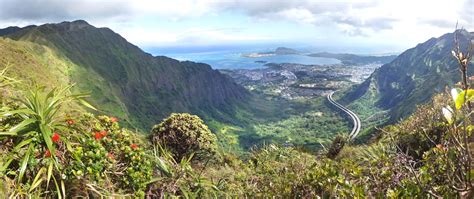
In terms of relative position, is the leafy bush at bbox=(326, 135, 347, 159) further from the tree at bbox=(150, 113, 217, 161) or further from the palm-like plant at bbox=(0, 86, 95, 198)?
the palm-like plant at bbox=(0, 86, 95, 198)

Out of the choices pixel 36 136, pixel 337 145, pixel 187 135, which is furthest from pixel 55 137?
pixel 337 145

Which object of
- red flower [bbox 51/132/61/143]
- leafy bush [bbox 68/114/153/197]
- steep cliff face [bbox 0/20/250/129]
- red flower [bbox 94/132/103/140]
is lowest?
steep cliff face [bbox 0/20/250/129]

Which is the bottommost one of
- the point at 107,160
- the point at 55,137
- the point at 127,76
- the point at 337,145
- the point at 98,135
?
the point at 127,76

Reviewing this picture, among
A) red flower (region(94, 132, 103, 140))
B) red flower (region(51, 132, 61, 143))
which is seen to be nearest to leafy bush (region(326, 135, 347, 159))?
red flower (region(94, 132, 103, 140))

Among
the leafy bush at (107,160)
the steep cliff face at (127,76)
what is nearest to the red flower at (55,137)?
the leafy bush at (107,160)

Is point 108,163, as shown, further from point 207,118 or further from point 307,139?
point 207,118

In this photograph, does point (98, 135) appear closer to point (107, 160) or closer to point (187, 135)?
point (107, 160)

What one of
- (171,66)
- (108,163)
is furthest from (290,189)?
(171,66)
